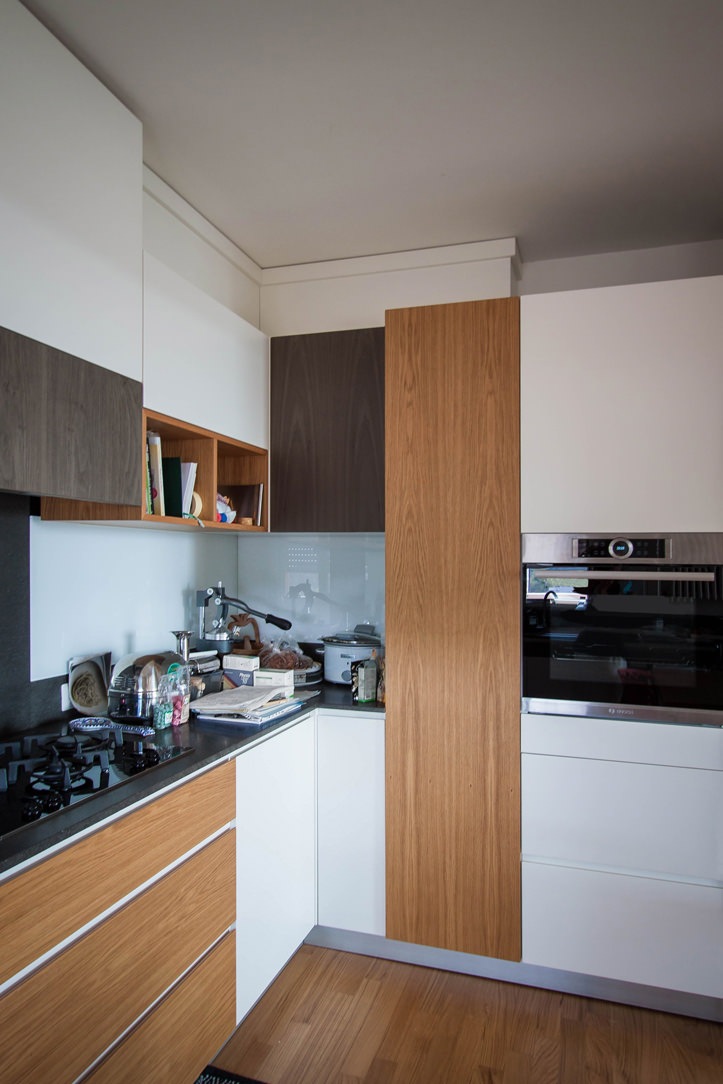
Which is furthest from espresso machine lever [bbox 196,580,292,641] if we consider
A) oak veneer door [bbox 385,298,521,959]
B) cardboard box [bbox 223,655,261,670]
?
oak veneer door [bbox 385,298,521,959]

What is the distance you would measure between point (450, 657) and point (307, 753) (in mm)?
598

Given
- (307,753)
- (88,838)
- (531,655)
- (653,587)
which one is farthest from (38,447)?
(653,587)

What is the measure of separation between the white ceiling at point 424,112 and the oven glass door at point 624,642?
1.28 meters

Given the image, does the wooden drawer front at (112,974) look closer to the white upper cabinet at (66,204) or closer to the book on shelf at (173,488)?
the book on shelf at (173,488)

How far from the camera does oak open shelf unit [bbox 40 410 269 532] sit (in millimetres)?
1933

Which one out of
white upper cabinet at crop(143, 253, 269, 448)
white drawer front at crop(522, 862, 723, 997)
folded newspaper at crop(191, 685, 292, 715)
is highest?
white upper cabinet at crop(143, 253, 269, 448)

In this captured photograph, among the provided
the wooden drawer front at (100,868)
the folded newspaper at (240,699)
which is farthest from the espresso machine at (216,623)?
the wooden drawer front at (100,868)

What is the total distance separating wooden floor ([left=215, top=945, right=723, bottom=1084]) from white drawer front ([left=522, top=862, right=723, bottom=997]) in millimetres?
134

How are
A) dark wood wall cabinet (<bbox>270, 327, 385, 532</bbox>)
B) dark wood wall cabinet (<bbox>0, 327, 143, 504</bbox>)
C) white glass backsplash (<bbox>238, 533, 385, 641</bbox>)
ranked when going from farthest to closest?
white glass backsplash (<bbox>238, 533, 385, 641</bbox>) < dark wood wall cabinet (<bbox>270, 327, 385, 532</bbox>) < dark wood wall cabinet (<bbox>0, 327, 143, 504</bbox>)

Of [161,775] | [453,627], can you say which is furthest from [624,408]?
[161,775]

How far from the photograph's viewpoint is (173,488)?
7.13ft

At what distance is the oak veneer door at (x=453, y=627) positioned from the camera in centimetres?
225

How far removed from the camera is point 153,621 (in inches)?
101

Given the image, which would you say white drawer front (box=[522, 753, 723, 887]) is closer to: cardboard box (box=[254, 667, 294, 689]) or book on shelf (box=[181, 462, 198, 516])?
cardboard box (box=[254, 667, 294, 689])
